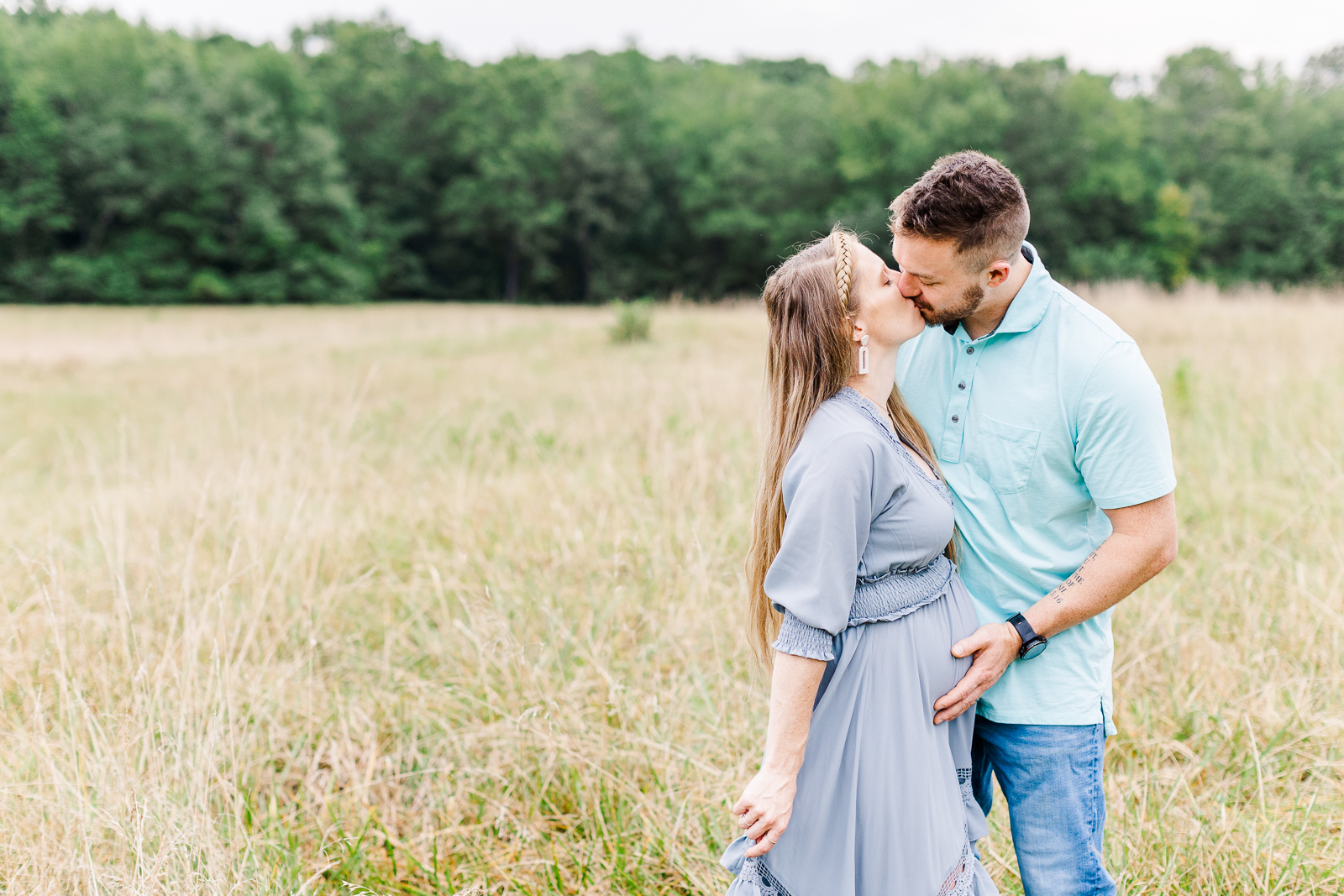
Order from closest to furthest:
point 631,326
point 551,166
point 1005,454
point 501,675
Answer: point 1005,454, point 501,675, point 631,326, point 551,166

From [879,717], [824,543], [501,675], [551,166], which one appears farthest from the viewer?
[551,166]

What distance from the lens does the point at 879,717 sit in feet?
4.83

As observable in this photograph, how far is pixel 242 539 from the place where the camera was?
3.82m

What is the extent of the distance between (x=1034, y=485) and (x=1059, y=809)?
2.12ft

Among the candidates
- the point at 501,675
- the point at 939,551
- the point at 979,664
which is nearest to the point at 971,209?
the point at 939,551

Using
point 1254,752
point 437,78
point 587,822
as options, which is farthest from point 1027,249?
point 437,78

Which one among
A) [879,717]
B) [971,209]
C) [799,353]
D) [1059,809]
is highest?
[971,209]

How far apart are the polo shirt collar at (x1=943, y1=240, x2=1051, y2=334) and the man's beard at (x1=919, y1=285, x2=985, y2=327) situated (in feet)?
0.22

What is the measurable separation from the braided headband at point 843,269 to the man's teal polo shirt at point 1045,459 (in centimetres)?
33

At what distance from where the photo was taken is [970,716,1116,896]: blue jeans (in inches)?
62.3

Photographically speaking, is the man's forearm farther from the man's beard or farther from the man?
the man's beard

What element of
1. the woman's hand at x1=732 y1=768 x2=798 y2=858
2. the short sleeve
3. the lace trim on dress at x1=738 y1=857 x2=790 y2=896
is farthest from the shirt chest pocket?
the lace trim on dress at x1=738 y1=857 x2=790 y2=896

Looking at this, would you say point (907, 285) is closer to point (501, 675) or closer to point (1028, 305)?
point (1028, 305)

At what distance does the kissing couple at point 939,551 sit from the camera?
142 centimetres
